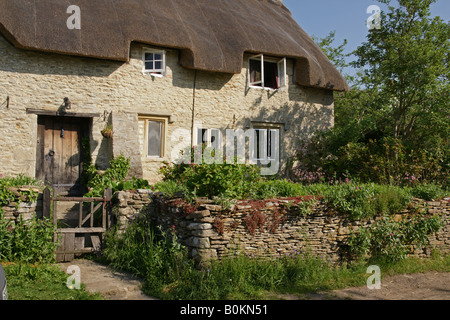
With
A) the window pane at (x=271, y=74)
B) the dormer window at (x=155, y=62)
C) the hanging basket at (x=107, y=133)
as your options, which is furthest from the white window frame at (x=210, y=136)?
the window pane at (x=271, y=74)

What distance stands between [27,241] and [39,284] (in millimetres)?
1219

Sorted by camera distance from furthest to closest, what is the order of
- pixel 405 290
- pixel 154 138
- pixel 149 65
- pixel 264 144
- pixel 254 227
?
pixel 264 144, pixel 154 138, pixel 149 65, pixel 254 227, pixel 405 290

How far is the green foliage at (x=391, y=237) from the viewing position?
688cm

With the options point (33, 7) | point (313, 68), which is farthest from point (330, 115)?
point (33, 7)

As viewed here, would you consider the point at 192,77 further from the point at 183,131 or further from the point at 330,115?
the point at 330,115

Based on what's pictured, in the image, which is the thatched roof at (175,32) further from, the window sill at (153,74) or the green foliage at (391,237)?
the green foliage at (391,237)

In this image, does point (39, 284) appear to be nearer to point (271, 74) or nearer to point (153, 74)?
point (153, 74)

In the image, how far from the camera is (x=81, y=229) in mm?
7211

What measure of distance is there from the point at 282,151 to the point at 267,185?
578 cm

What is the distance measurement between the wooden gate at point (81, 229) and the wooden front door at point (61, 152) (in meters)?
2.69

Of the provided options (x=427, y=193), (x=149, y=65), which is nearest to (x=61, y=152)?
(x=149, y=65)

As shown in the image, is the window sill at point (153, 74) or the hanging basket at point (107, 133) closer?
the hanging basket at point (107, 133)

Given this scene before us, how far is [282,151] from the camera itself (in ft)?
42.2

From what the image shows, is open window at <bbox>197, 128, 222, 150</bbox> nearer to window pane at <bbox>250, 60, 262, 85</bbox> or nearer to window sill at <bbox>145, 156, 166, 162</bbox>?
window sill at <bbox>145, 156, 166, 162</bbox>
